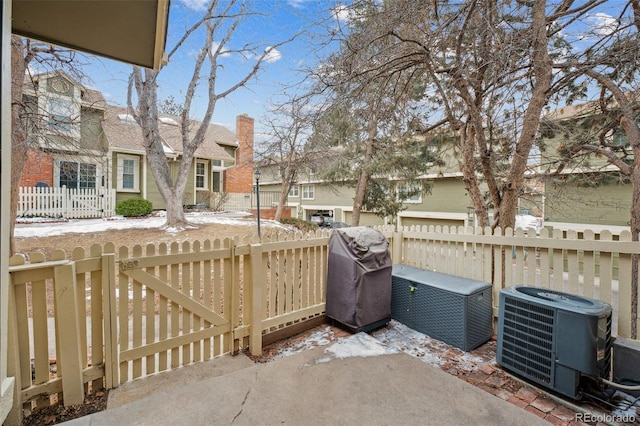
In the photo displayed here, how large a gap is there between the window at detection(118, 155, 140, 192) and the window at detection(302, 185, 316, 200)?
12546 mm

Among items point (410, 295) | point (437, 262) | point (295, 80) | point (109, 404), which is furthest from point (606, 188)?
point (109, 404)

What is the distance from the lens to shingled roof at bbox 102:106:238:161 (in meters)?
15.1

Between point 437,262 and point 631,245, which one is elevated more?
point 631,245

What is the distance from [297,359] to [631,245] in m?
3.41

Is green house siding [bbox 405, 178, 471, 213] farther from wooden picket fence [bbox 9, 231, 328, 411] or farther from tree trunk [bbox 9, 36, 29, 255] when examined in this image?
tree trunk [bbox 9, 36, 29, 255]

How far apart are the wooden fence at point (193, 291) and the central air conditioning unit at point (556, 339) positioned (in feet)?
2.43

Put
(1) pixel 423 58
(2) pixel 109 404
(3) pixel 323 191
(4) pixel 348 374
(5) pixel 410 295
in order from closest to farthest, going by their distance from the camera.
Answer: (2) pixel 109 404 < (4) pixel 348 374 < (5) pixel 410 295 < (1) pixel 423 58 < (3) pixel 323 191

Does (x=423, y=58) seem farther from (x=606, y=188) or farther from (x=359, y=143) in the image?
(x=606, y=188)

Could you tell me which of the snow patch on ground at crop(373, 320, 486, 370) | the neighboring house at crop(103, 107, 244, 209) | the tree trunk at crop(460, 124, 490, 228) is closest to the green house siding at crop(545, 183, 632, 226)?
the tree trunk at crop(460, 124, 490, 228)

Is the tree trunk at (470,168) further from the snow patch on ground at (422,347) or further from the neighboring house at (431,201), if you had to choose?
the neighboring house at (431,201)

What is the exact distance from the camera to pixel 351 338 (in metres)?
3.23

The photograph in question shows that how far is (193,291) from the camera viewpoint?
299 cm

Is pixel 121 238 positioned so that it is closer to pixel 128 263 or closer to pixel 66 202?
pixel 66 202

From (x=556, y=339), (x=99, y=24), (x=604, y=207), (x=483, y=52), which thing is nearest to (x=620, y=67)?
(x=483, y=52)
